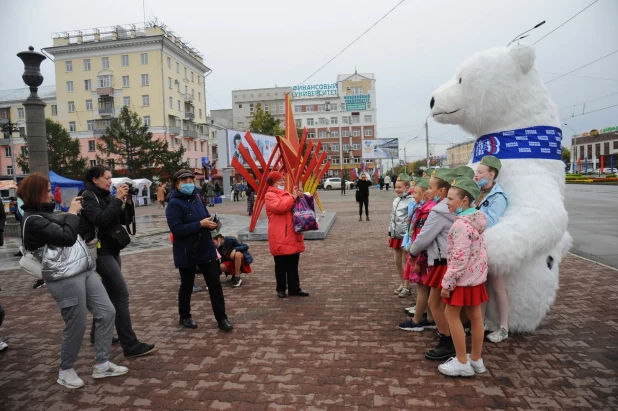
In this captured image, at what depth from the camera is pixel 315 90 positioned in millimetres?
A: 72500

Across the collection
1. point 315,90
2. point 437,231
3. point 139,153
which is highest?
point 315,90

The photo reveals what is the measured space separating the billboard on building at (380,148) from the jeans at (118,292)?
2135 inches

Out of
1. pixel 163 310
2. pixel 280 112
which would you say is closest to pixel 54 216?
pixel 163 310

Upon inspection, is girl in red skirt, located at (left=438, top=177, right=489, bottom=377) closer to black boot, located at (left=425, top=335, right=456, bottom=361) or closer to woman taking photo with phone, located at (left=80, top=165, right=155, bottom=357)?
black boot, located at (left=425, top=335, right=456, bottom=361)

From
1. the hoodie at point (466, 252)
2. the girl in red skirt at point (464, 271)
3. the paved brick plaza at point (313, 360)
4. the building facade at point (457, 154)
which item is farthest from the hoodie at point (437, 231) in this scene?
the building facade at point (457, 154)

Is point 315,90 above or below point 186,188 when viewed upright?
above

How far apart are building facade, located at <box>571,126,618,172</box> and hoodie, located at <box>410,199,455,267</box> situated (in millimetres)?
64354

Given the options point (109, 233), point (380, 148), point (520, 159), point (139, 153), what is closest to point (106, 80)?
point (139, 153)

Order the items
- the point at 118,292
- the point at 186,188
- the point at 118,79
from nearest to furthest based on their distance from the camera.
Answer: the point at 118,292
the point at 186,188
the point at 118,79

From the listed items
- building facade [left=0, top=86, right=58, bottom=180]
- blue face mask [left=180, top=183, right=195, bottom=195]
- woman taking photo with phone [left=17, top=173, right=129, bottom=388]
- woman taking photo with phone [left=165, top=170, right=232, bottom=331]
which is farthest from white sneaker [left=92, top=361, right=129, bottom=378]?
building facade [left=0, top=86, right=58, bottom=180]

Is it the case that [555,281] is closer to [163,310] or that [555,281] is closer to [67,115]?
[163,310]

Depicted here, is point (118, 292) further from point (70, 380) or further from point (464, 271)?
point (464, 271)

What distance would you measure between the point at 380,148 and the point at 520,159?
54.7 m

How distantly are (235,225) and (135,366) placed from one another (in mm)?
10807
